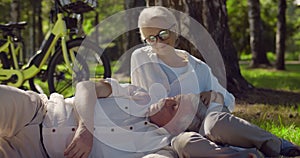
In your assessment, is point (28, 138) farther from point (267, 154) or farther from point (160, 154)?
point (267, 154)

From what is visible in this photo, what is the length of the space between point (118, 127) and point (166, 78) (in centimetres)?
55

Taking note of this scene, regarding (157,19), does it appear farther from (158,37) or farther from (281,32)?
(281,32)

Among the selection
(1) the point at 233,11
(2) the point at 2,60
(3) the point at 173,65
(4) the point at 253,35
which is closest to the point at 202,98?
(3) the point at 173,65

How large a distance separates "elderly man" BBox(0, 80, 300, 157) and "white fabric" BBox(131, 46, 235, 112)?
163mm

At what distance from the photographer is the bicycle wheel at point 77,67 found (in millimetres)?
6934

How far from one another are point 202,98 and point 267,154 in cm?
62

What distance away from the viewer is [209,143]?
128 inches

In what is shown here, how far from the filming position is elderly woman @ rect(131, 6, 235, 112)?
154 inches

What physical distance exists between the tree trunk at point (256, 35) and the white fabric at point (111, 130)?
39.8 feet

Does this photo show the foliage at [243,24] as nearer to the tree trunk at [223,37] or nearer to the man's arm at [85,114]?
the tree trunk at [223,37]

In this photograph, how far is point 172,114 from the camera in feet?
11.8

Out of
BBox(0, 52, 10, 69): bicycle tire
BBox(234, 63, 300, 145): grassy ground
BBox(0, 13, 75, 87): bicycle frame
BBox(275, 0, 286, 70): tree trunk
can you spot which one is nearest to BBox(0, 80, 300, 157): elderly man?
BBox(234, 63, 300, 145): grassy ground

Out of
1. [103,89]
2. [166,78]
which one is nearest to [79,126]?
[103,89]

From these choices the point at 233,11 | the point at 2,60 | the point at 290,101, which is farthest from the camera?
the point at 233,11
